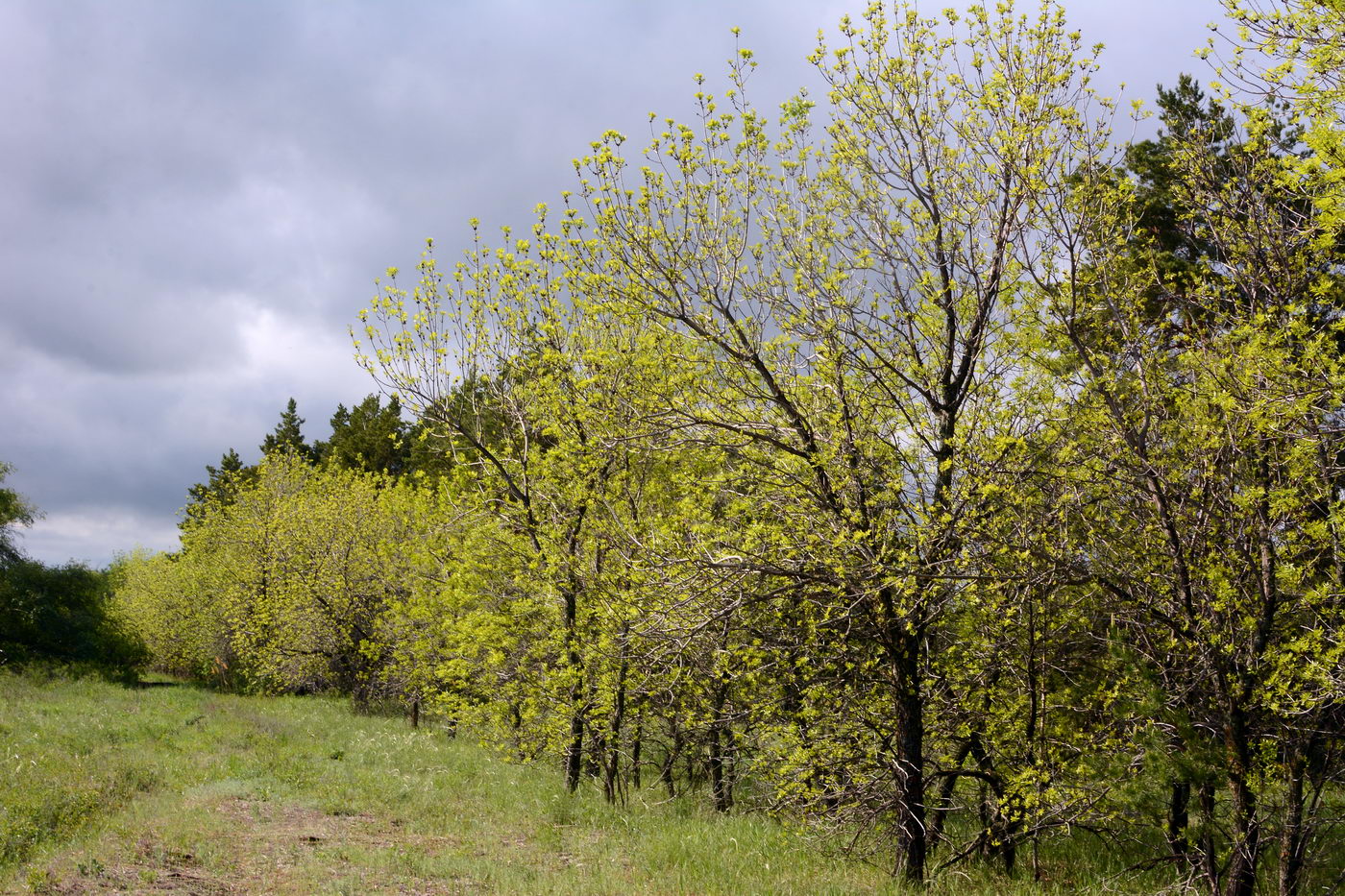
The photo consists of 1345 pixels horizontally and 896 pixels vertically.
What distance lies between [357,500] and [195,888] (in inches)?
883

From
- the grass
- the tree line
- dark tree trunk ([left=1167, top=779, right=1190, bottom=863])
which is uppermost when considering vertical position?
the tree line

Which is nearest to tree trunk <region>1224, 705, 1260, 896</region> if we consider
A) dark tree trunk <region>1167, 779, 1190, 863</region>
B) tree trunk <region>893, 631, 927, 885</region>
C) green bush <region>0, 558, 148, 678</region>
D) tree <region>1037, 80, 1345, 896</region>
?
tree <region>1037, 80, 1345, 896</region>

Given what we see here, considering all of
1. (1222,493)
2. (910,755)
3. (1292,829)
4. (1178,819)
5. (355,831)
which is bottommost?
(355,831)

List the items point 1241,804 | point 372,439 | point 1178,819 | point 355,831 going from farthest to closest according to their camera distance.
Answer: point 372,439 < point 355,831 < point 1178,819 < point 1241,804

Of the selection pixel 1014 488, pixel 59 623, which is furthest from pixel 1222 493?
pixel 59 623

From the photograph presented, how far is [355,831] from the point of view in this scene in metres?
11.1

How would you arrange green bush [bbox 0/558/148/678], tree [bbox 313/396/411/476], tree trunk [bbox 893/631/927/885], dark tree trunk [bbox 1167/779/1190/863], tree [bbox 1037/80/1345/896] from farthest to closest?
tree [bbox 313/396/411/476] → green bush [bbox 0/558/148/678] → tree trunk [bbox 893/631/927/885] → dark tree trunk [bbox 1167/779/1190/863] → tree [bbox 1037/80/1345/896]

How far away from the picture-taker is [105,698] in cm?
2703

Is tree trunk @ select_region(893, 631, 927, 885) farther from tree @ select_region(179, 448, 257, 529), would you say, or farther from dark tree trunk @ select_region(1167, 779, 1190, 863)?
tree @ select_region(179, 448, 257, 529)

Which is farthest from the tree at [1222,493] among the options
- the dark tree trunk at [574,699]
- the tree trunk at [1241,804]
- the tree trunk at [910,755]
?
the dark tree trunk at [574,699]

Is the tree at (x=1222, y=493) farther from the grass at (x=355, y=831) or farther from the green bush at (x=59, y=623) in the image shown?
the green bush at (x=59, y=623)

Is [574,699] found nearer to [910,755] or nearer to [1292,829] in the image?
[910,755]

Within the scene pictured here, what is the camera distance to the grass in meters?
8.42

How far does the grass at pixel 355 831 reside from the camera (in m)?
8.42
